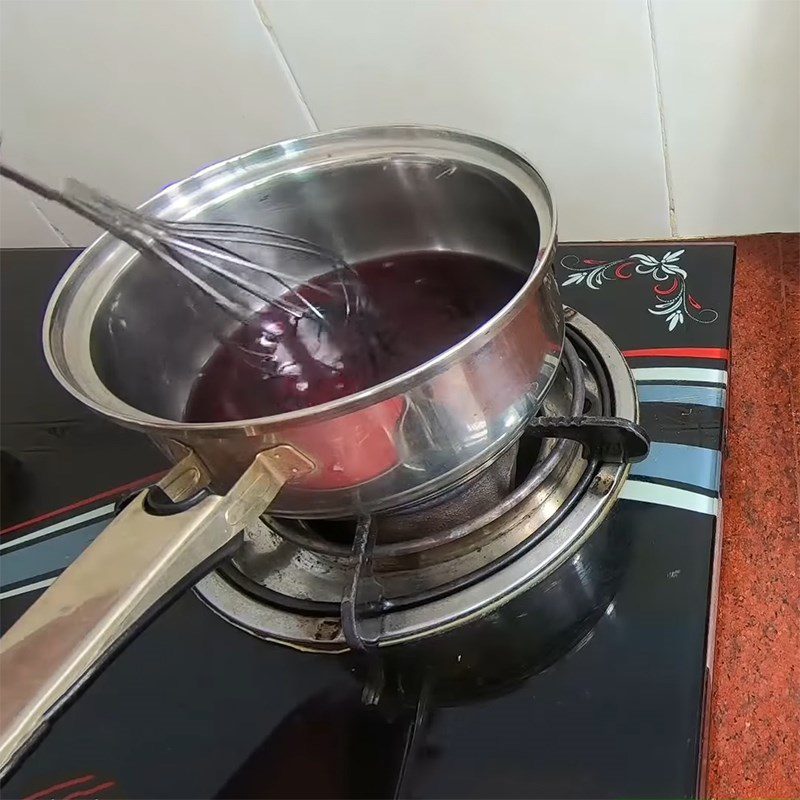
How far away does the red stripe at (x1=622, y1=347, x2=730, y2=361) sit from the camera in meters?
0.48

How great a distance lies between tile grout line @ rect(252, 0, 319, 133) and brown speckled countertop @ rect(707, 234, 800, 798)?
36 centimetres

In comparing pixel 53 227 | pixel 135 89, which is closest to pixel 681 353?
pixel 135 89

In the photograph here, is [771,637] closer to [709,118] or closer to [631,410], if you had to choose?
[631,410]

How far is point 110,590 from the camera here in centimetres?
31

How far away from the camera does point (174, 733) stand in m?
0.41

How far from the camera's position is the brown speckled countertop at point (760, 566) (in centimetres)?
35

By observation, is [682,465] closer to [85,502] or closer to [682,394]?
[682,394]

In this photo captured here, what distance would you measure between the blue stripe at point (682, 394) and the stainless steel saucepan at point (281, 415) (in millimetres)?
101

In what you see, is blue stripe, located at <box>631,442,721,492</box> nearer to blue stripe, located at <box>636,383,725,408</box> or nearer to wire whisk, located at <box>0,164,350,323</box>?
blue stripe, located at <box>636,383,725,408</box>

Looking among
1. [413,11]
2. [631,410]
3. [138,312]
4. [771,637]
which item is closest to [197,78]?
[413,11]

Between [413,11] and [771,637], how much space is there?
1.53 feet

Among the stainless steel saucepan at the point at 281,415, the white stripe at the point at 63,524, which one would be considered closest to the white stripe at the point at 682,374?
the stainless steel saucepan at the point at 281,415

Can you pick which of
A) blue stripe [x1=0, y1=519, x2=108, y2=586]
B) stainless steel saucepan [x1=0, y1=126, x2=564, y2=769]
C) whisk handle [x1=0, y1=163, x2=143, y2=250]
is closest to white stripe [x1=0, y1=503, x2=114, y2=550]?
blue stripe [x1=0, y1=519, x2=108, y2=586]

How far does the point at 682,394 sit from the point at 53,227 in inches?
27.9
